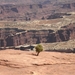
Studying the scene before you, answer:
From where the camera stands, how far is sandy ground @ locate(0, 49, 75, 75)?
A: 28016 millimetres

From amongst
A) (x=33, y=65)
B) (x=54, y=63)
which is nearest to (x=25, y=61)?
(x=33, y=65)

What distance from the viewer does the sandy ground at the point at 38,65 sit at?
28.0 m

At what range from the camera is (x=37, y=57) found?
113 feet

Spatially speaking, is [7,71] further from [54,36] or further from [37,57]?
[54,36]

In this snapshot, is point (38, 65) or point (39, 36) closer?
point (38, 65)

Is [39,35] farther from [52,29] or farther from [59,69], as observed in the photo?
[59,69]

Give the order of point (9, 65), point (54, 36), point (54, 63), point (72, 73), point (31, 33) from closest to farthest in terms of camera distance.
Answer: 1. point (72, 73)
2. point (9, 65)
3. point (54, 63)
4. point (54, 36)
5. point (31, 33)

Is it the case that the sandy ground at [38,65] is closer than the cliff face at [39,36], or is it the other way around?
the sandy ground at [38,65]

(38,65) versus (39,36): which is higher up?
(38,65)

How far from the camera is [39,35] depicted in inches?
5974

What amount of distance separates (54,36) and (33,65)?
112265 mm

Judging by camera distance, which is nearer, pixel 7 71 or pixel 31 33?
pixel 7 71

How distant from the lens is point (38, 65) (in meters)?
31.8

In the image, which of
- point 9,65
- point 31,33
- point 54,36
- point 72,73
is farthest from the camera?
point 31,33
